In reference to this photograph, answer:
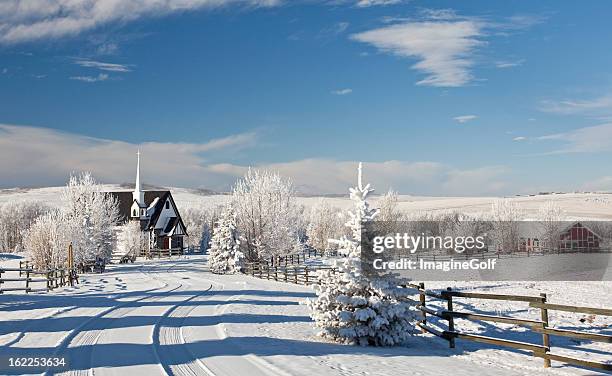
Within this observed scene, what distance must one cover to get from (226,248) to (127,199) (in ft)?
115

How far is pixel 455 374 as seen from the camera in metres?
8.73

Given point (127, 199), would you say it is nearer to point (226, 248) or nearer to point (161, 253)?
point (161, 253)

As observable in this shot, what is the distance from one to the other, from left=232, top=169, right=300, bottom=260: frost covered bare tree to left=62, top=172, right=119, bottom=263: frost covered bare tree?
12313 millimetres

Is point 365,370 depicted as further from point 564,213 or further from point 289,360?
point 564,213

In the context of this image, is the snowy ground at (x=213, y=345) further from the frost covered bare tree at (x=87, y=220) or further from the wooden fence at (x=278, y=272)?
the frost covered bare tree at (x=87, y=220)

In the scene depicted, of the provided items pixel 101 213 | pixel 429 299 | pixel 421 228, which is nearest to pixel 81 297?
pixel 429 299

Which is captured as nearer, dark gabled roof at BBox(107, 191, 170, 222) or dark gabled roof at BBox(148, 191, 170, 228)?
dark gabled roof at BBox(148, 191, 170, 228)

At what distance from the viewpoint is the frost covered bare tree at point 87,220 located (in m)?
41.6

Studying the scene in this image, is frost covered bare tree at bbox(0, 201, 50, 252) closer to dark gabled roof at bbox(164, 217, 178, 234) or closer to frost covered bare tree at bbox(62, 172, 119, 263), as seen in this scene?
dark gabled roof at bbox(164, 217, 178, 234)

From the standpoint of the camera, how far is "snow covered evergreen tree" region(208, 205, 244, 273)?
136 ft

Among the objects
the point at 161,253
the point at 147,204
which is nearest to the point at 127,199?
the point at 147,204

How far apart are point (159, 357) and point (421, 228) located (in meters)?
61.2

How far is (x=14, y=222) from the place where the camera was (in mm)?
91375

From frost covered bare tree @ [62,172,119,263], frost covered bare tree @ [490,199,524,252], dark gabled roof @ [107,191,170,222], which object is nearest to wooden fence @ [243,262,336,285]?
frost covered bare tree @ [62,172,119,263]
